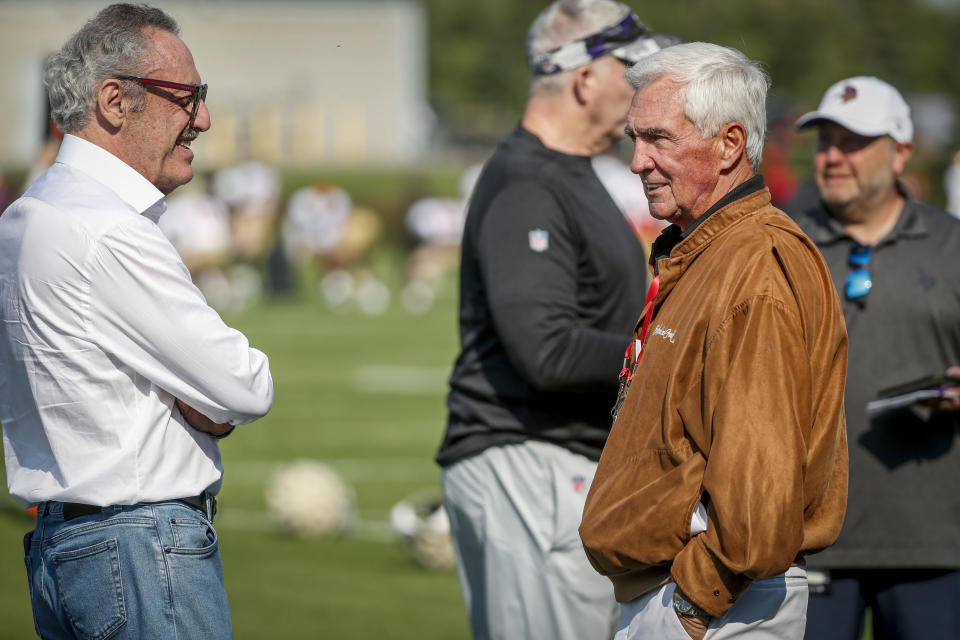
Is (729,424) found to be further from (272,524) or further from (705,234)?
(272,524)

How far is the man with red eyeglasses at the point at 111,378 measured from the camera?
9.99ft

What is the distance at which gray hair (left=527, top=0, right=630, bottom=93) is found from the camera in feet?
14.1

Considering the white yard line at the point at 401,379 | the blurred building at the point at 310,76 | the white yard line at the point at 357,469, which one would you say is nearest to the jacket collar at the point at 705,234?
the white yard line at the point at 357,469

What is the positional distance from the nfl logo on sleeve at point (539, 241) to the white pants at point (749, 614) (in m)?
1.38

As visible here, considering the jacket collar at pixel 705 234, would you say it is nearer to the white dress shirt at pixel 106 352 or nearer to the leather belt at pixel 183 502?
the white dress shirt at pixel 106 352

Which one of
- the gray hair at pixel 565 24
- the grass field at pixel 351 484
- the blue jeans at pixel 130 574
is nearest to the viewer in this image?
the blue jeans at pixel 130 574

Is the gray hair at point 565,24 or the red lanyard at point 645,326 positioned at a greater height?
the gray hair at point 565,24

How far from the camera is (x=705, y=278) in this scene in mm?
2857

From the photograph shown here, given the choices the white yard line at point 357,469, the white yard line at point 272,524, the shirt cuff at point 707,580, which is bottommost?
the white yard line at point 357,469

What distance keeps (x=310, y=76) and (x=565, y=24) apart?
189 ft

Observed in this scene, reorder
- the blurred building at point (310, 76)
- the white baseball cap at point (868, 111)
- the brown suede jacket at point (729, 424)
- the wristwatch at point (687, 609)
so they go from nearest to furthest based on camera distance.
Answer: the brown suede jacket at point (729, 424)
the wristwatch at point (687, 609)
the white baseball cap at point (868, 111)
the blurred building at point (310, 76)

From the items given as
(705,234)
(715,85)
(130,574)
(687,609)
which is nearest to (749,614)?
(687,609)

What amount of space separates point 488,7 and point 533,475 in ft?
241

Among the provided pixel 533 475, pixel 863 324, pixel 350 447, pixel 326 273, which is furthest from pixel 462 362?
pixel 326 273
